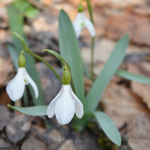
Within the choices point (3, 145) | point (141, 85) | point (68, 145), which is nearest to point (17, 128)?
point (3, 145)

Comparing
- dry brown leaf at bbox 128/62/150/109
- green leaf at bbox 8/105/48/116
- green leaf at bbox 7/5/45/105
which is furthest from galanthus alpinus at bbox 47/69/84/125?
dry brown leaf at bbox 128/62/150/109

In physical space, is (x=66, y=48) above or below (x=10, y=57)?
above

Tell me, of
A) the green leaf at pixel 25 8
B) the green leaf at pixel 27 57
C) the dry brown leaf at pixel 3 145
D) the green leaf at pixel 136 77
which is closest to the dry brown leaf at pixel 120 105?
the green leaf at pixel 136 77

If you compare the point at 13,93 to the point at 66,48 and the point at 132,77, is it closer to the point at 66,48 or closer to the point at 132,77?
the point at 66,48

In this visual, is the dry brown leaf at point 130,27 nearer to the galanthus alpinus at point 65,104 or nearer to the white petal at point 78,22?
the white petal at point 78,22

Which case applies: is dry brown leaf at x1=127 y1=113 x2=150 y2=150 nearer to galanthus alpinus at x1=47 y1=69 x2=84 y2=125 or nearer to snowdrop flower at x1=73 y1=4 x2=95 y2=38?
galanthus alpinus at x1=47 y1=69 x2=84 y2=125

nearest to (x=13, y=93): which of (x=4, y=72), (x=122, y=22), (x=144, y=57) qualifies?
(x=4, y=72)
